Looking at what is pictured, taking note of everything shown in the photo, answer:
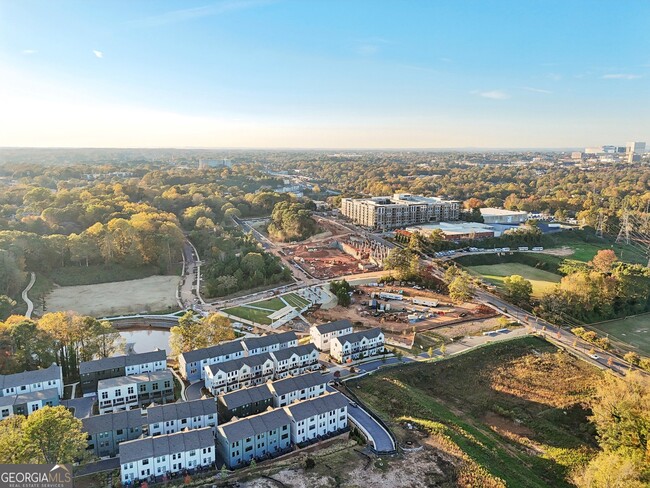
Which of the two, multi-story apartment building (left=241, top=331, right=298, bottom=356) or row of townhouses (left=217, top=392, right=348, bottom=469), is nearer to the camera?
row of townhouses (left=217, top=392, right=348, bottom=469)

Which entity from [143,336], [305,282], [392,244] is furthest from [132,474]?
[392,244]

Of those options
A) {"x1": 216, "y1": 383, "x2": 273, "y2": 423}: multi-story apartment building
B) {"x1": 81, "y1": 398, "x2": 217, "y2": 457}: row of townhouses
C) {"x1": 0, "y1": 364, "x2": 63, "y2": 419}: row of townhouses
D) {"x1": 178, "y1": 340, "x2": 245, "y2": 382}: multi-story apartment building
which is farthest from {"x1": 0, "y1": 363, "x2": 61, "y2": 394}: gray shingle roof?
{"x1": 216, "y1": 383, "x2": 273, "y2": 423}: multi-story apartment building

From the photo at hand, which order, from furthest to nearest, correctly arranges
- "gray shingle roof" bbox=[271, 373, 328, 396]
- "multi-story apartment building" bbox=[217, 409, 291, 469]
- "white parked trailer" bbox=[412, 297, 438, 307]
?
"white parked trailer" bbox=[412, 297, 438, 307]
"gray shingle roof" bbox=[271, 373, 328, 396]
"multi-story apartment building" bbox=[217, 409, 291, 469]

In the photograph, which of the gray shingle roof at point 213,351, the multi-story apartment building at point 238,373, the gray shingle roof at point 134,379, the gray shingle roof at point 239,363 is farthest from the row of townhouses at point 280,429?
the gray shingle roof at point 213,351

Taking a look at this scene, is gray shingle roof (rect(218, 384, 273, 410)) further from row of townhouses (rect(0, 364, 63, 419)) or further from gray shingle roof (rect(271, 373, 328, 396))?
row of townhouses (rect(0, 364, 63, 419))

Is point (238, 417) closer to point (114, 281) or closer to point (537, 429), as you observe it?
point (537, 429)

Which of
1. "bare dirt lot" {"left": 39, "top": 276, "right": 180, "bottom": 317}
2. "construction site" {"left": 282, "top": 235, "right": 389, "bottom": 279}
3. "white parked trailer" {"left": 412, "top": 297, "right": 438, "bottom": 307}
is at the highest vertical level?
"construction site" {"left": 282, "top": 235, "right": 389, "bottom": 279}
